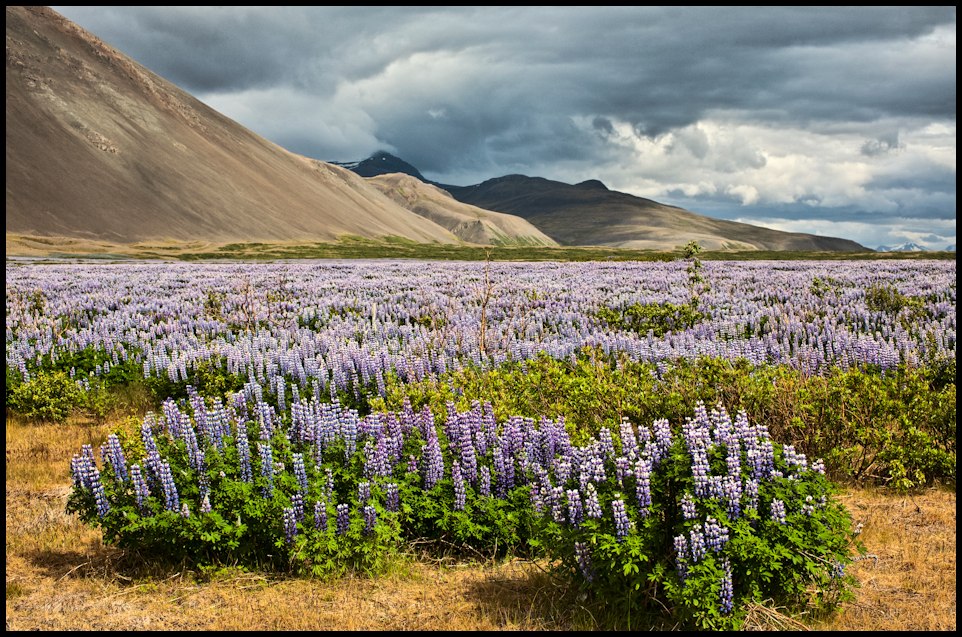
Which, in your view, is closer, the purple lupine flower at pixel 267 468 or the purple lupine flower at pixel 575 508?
the purple lupine flower at pixel 575 508

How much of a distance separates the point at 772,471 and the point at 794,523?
36cm

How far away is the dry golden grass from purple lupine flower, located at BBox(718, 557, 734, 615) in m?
0.22

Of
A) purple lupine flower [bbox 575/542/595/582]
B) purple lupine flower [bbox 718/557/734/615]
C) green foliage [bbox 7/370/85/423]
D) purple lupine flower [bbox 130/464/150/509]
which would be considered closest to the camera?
purple lupine flower [bbox 718/557/734/615]

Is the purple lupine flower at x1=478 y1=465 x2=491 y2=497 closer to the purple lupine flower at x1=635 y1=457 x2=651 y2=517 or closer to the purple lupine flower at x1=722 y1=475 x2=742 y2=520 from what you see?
the purple lupine flower at x1=635 y1=457 x2=651 y2=517

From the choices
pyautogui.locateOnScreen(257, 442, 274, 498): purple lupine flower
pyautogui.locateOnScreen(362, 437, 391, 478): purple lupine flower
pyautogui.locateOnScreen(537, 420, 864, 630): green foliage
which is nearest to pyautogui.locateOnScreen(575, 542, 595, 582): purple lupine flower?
pyautogui.locateOnScreen(537, 420, 864, 630): green foliage

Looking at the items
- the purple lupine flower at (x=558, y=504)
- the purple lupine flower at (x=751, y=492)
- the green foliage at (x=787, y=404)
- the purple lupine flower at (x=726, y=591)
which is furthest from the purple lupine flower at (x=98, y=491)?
the purple lupine flower at (x=751, y=492)

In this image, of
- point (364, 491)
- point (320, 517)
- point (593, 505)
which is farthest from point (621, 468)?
point (320, 517)

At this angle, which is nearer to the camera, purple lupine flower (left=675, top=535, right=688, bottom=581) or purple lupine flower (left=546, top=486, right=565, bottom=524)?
purple lupine flower (left=675, top=535, right=688, bottom=581)

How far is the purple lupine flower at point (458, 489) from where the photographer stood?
20.0 feet

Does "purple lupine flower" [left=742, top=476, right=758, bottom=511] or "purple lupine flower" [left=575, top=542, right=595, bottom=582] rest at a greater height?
"purple lupine flower" [left=742, top=476, right=758, bottom=511]

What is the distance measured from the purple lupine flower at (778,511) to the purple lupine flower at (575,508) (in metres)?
1.25

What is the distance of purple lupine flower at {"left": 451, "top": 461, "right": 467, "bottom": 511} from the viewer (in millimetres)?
6102

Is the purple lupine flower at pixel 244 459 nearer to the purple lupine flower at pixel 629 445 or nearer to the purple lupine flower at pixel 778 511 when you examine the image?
the purple lupine flower at pixel 629 445

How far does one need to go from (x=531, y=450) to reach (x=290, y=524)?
2.20 metres
